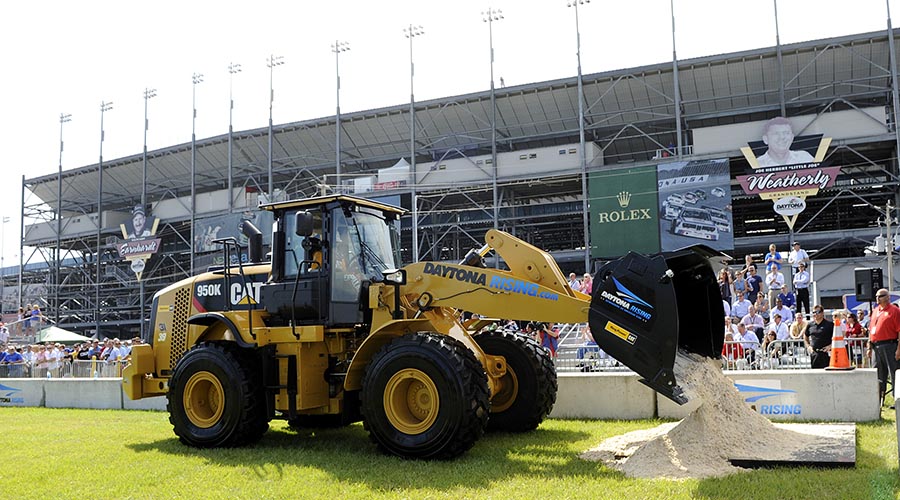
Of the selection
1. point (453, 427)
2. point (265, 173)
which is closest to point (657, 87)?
point (265, 173)

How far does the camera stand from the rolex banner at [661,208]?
3209 centimetres

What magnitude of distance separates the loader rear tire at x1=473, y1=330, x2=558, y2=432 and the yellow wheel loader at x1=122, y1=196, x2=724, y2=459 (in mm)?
19

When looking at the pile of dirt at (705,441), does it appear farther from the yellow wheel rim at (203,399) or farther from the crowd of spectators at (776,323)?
the yellow wheel rim at (203,399)

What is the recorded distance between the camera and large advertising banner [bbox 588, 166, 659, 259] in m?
33.0

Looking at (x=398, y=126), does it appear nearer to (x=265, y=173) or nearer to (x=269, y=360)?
(x=265, y=173)

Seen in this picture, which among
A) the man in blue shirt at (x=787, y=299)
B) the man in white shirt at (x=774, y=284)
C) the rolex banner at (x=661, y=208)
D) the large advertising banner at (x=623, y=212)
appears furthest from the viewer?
the large advertising banner at (x=623, y=212)

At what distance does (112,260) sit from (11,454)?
46457 millimetres

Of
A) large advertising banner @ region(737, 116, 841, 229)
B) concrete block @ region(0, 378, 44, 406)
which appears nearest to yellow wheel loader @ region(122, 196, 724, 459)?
concrete block @ region(0, 378, 44, 406)

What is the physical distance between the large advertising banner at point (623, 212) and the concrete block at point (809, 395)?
21610mm

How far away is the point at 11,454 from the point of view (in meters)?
9.88

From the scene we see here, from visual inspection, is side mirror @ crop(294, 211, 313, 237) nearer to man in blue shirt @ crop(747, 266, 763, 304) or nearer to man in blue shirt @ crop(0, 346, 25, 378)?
man in blue shirt @ crop(747, 266, 763, 304)

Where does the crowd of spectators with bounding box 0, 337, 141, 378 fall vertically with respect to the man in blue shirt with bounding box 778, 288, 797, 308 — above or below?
below

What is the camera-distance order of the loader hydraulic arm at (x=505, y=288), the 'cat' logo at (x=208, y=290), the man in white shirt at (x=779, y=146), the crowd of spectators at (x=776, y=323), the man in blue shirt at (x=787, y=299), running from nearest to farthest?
the loader hydraulic arm at (x=505, y=288)
the 'cat' logo at (x=208, y=290)
the crowd of spectators at (x=776, y=323)
the man in blue shirt at (x=787, y=299)
the man in white shirt at (x=779, y=146)

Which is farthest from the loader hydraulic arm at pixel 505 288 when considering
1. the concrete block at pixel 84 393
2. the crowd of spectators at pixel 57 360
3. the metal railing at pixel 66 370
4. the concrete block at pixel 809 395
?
the metal railing at pixel 66 370
